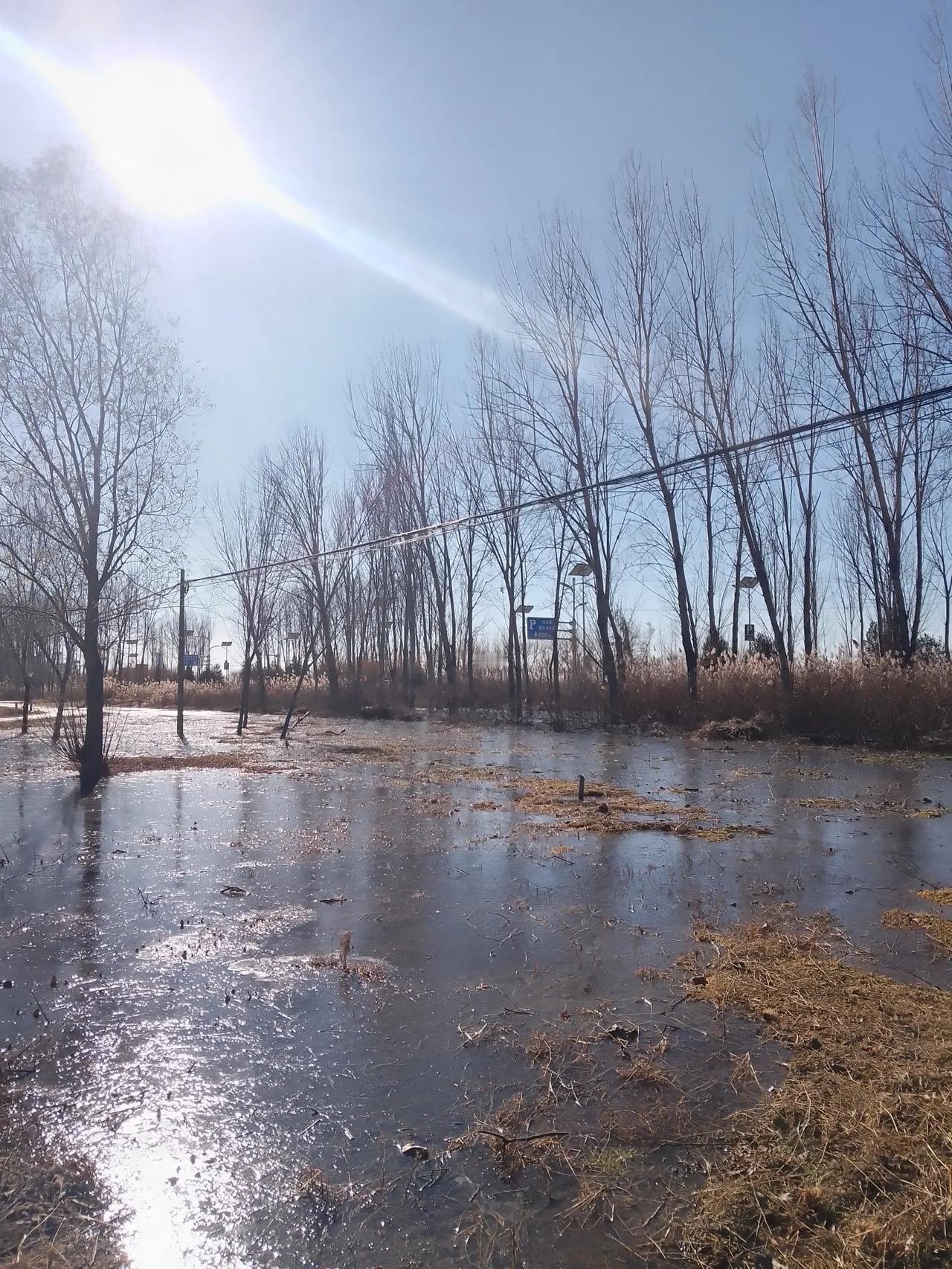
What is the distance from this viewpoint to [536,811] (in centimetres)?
894

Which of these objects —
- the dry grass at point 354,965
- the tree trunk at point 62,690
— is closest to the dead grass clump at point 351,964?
the dry grass at point 354,965

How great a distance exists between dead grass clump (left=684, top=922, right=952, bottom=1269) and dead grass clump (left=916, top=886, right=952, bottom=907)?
5.54ft

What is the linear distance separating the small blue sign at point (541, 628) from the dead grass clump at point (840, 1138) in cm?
2450

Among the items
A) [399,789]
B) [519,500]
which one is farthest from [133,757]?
[519,500]

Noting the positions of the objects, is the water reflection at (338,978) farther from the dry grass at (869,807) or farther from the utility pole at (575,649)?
the utility pole at (575,649)

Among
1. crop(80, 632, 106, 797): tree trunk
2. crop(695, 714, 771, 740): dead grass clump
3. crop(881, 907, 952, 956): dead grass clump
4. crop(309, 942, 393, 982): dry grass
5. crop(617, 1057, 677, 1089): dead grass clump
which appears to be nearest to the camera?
crop(617, 1057, 677, 1089): dead grass clump

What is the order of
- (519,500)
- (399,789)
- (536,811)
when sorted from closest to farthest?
1. (536,811)
2. (399,789)
3. (519,500)

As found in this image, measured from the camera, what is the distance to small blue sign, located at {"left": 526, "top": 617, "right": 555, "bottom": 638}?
28359 millimetres

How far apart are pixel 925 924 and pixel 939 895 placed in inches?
30.5

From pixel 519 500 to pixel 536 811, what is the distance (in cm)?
2050

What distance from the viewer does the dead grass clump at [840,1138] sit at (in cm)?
209

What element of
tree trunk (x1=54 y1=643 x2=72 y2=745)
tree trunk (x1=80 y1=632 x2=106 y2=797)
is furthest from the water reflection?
tree trunk (x1=54 y1=643 x2=72 y2=745)

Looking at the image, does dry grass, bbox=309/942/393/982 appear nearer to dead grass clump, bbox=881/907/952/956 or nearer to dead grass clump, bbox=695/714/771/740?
dead grass clump, bbox=881/907/952/956

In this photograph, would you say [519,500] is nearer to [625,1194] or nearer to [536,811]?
[536,811]
